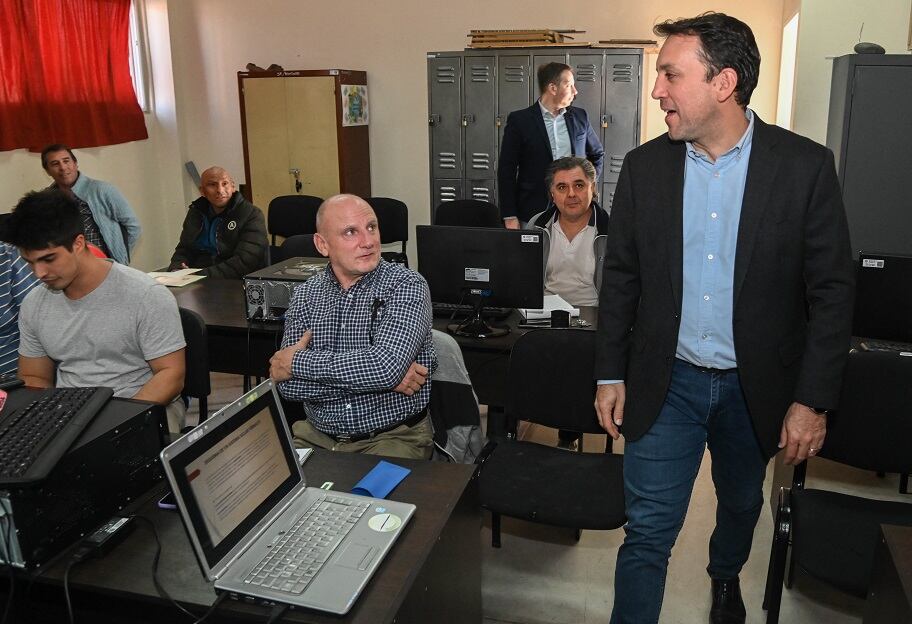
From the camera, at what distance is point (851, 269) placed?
186 centimetres

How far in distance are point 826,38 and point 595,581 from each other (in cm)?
348

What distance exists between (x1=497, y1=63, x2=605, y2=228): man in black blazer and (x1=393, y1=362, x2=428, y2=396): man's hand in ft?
9.14

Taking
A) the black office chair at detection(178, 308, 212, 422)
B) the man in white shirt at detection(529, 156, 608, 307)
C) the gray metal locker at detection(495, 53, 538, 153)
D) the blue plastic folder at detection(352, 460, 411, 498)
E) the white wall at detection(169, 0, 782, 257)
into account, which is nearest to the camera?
the blue plastic folder at detection(352, 460, 411, 498)

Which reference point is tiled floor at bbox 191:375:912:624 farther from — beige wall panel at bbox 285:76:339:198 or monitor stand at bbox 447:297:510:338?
beige wall panel at bbox 285:76:339:198

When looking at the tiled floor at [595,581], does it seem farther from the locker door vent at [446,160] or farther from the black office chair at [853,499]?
the locker door vent at [446,160]

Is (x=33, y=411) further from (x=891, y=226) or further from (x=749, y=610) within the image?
(x=891, y=226)

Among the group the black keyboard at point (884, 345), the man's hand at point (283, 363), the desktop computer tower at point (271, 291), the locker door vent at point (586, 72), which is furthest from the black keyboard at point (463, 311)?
the locker door vent at point (586, 72)

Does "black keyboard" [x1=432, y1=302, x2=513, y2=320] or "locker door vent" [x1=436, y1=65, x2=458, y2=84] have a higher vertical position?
"locker door vent" [x1=436, y1=65, x2=458, y2=84]

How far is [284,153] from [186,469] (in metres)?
5.69

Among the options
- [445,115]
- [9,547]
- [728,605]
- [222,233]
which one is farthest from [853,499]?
[445,115]

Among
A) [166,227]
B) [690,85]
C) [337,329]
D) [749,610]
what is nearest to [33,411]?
[337,329]

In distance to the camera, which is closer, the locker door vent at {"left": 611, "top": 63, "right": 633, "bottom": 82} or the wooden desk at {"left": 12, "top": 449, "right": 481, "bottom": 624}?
the wooden desk at {"left": 12, "top": 449, "right": 481, "bottom": 624}

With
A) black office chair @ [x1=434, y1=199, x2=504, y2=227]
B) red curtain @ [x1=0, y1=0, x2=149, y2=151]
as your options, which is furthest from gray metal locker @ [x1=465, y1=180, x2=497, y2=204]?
red curtain @ [x1=0, y1=0, x2=149, y2=151]

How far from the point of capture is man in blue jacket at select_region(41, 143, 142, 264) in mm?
5078
